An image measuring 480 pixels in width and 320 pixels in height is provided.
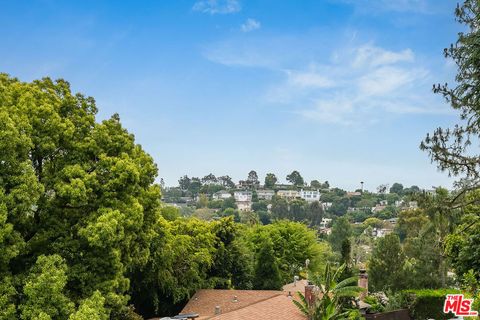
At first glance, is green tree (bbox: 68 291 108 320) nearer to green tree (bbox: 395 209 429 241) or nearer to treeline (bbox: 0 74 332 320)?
treeline (bbox: 0 74 332 320)

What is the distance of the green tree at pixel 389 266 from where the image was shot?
30.1 meters

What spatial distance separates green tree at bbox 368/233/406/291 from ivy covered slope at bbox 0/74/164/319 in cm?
1847

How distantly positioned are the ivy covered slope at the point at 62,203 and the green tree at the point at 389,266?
18471mm

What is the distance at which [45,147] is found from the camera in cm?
1499

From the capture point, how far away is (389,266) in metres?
30.6

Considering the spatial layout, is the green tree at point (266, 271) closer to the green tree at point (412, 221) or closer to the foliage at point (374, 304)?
the foliage at point (374, 304)

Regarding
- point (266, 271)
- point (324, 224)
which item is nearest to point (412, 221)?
point (266, 271)

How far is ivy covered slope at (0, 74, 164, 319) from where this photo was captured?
13.5m

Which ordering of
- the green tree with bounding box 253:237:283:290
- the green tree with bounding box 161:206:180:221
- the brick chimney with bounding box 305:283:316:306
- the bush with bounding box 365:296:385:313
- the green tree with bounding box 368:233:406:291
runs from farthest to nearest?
the green tree with bounding box 253:237:283:290 → the green tree with bounding box 161:206:180:221 → the green tree with bounding box 368:233:406:291 → the bush with bounding box 365:296:385:313 → the brick chimney with bounding box 305:283:316:306

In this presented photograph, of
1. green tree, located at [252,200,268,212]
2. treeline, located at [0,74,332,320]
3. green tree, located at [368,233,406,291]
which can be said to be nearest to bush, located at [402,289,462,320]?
green tree, located at [368,233,406,291]

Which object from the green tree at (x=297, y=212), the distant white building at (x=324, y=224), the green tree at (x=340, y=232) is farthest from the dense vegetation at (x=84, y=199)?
the distant white building at (x=324, y=224)

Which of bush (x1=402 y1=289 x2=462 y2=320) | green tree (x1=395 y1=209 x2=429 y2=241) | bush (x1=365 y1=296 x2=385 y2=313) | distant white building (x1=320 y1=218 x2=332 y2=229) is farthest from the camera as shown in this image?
distant white building (x1=320 y1=218 x2=332 y2=229)

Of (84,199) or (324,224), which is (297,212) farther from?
(84,199)

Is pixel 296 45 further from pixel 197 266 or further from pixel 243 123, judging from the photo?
pixel 243 123
